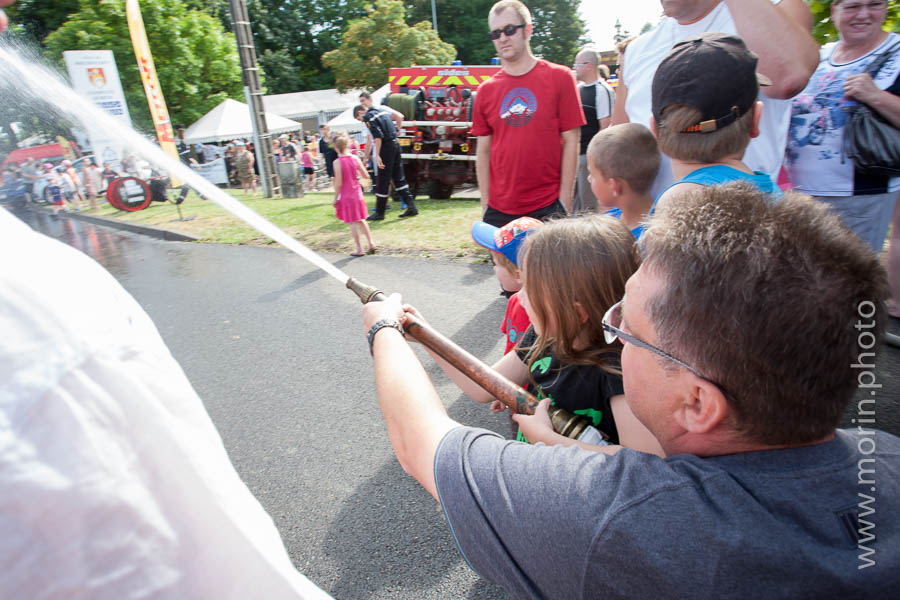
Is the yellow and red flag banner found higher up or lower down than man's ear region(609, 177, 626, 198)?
higher up

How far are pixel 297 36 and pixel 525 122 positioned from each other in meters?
49.8

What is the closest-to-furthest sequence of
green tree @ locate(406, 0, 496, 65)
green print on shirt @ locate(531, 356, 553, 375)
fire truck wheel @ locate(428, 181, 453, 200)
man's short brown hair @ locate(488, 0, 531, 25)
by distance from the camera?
green print on shirt @ locate(531, 356, 553, 375) → man's short brown hair @ locate(488, 0, 531, 25) → fire truck wheel @ locate(428, 181, 453, 200) → green tree @ locate(406, 0, 496, 65)

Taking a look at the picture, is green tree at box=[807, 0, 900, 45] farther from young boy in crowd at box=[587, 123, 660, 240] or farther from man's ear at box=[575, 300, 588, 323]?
man's ear at box=[575, 300, 588, 323]

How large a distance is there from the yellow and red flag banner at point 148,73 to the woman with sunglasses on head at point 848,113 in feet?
42.4

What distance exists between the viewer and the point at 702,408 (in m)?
0.91

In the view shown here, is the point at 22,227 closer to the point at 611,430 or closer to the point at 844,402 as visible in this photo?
the point at 844,402

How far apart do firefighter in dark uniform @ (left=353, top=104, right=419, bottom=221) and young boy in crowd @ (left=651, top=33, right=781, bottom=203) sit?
25.3 ft

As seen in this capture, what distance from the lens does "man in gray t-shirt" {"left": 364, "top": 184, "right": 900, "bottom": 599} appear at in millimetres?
783

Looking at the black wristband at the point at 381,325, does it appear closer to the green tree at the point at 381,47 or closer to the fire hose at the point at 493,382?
the fire hose at the point at 493,382

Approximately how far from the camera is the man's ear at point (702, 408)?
2.89ft

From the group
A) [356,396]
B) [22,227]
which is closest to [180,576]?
[22,227]

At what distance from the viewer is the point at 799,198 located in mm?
934

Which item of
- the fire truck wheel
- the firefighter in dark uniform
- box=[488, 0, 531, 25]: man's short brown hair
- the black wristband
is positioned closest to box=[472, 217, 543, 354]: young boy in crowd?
the black wristband

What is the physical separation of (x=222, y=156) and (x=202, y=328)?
20744mm
